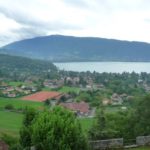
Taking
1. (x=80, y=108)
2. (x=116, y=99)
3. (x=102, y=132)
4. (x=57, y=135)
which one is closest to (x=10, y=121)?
(x=80, y=108)

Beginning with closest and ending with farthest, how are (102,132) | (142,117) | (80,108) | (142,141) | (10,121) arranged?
(142,141), (102,132), (142,117), (10,121), (80,108)

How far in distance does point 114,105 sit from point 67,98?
12.2 meters

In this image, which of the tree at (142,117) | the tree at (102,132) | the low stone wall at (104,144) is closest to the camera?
the low stone wall at (104,144)

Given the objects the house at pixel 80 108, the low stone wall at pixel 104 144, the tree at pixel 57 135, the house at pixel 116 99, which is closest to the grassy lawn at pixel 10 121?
the house at pixel 80 108

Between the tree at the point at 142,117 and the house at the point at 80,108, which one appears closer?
the tree at the point at 142,117

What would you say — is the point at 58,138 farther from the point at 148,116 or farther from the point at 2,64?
the point at 2,64

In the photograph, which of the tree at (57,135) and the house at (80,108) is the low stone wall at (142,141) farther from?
the house at (80,108)

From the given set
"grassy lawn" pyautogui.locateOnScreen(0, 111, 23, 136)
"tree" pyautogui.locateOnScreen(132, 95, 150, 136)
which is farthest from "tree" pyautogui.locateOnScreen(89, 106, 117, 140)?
"grassy lawn" pyautogui.locateOnScreen(0, 111, 23, 136)

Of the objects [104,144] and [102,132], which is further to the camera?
[102,132]

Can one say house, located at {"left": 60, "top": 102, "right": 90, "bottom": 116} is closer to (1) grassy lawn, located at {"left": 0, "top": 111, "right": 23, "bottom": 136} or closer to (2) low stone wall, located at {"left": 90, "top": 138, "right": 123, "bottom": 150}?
(1) grassy lawn, located at {"left": 0, "top": 111, "right": 23, "bottom": 136}

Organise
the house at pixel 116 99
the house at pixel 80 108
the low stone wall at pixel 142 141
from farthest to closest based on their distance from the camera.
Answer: the house at pixel 116 99 → the house at pixel 80 108 → the low stone wall at pixel 142 141

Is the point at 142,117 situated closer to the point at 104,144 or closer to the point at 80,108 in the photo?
the point at 104,144

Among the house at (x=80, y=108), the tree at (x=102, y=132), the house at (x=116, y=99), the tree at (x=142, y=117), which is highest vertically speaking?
the tree at (x=142, y=117)

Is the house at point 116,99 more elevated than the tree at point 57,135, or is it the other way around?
the tree at point 57,135
